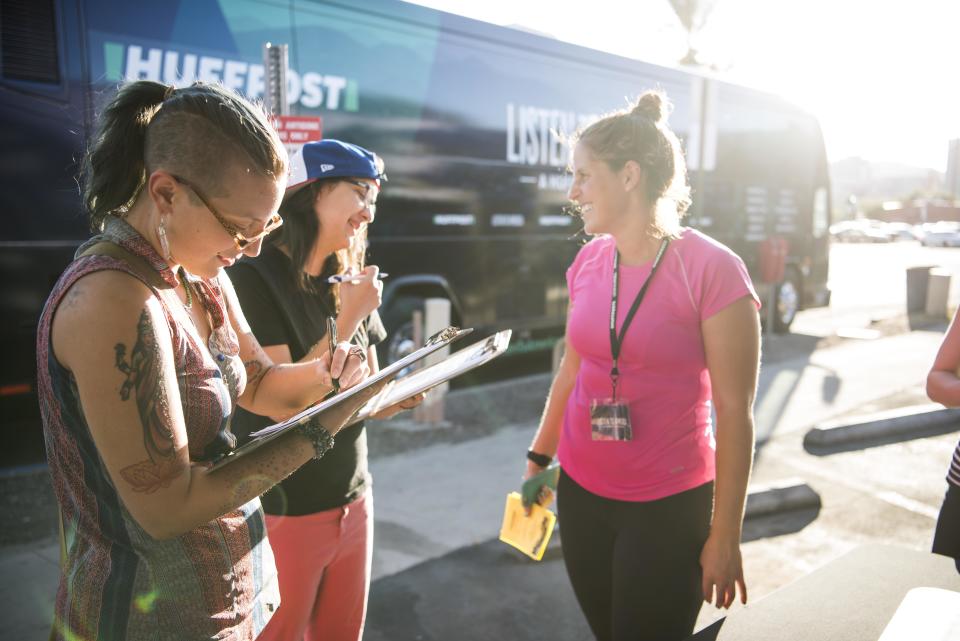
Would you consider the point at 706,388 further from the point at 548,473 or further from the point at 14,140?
the point at 14,140

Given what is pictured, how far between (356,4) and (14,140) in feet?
10.1

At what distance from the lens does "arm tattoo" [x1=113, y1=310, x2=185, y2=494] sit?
114cm

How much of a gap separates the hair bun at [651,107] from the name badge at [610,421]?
0.85 m

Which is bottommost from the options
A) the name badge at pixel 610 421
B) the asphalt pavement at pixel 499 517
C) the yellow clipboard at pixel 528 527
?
the asphalt pavement at pixel 499 517

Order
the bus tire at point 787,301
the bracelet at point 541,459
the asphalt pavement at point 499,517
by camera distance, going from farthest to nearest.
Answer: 1. the bus tire at point 787,301
2. the asphalt pavement at point 499,517
3. the bracelet at point 541,459

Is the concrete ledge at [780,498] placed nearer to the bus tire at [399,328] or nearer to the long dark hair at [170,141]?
the bus tire at [399,328]

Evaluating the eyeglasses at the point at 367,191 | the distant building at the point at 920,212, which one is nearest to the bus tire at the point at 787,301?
the eyeglasses at the point at 367,191

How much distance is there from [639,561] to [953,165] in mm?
113122

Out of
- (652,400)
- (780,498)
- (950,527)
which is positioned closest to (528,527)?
(652,400)

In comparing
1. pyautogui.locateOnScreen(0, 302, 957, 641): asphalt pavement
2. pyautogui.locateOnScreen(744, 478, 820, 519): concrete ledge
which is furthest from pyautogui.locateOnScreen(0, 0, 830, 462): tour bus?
pyautogui.locateOnScreen(744, 478, 820, 519): concrete ledge

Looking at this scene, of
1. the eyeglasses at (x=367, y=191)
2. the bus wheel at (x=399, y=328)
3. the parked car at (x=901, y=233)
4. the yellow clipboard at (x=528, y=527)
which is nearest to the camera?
the eyeglasses at (x=367, y=191)

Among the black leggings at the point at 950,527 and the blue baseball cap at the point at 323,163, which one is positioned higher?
the blue baseball cap at the point at 323,163

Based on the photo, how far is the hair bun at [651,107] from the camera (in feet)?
7.38

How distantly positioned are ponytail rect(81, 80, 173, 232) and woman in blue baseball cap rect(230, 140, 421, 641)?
0.76 m
